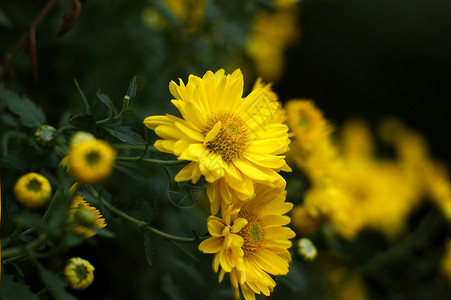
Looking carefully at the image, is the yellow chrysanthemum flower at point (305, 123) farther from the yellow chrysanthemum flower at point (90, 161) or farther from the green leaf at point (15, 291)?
the green leaf at point (15, 291)

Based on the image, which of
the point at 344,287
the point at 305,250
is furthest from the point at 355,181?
the point at 305,250

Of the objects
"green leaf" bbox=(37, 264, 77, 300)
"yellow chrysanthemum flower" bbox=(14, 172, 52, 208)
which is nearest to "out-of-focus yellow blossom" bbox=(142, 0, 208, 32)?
"yellow chrysanthemum flower" bbox=(14, 172, 52, 208)

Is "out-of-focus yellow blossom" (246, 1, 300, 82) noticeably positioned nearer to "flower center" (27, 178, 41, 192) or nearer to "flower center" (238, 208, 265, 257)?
"flower center" (238, 208, 265, 257)

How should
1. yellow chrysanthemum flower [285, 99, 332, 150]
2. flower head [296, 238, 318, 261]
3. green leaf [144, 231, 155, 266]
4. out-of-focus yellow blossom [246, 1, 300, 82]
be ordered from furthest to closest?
out-of-focus yellow blossom [246, 1, 300, 82], yellow chrysanthemum flower [285, 99, 332, 150], flower head [296, 238, 318, 261], green leaf [144, 231, 155, 266]

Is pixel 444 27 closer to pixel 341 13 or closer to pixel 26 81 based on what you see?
pixel 341 13

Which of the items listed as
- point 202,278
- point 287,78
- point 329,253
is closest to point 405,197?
point 329,253

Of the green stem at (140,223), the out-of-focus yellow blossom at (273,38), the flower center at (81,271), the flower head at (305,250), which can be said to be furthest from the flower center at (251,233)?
the out-of-focus yellow blossom at (273,38)
